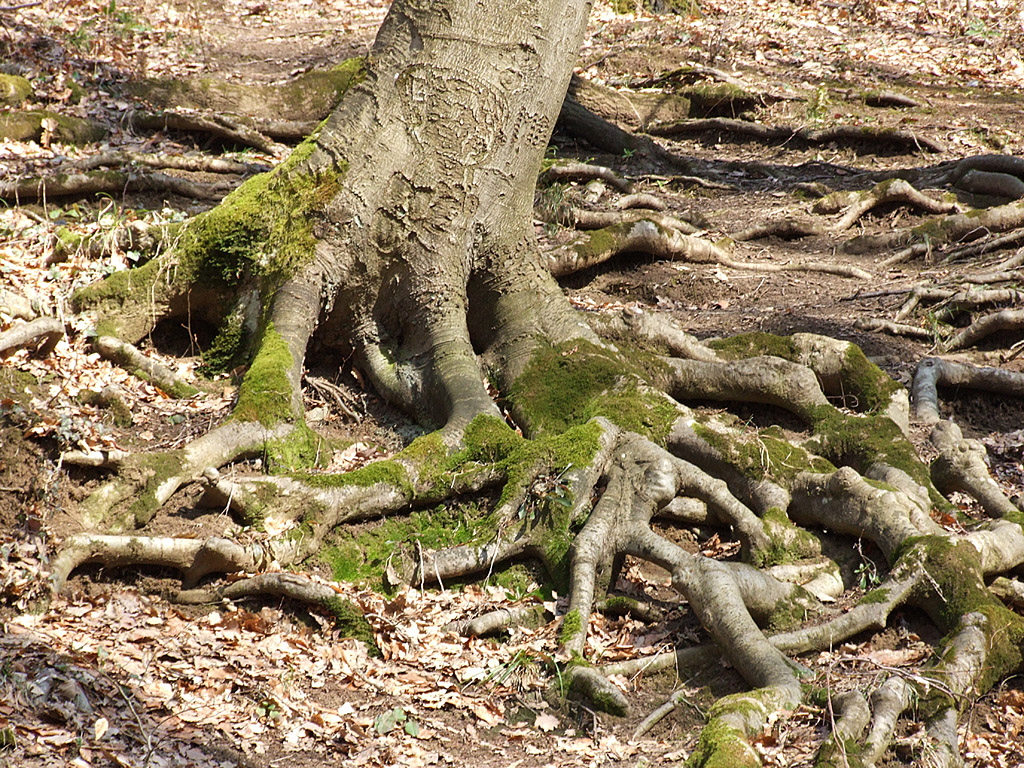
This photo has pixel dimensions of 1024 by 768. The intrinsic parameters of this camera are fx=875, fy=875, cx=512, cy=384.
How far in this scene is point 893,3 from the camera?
20312 mm

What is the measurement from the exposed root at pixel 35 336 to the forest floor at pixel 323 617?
3.0 inches

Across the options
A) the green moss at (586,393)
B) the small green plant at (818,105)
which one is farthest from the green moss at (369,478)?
the small green plant at (818,105)

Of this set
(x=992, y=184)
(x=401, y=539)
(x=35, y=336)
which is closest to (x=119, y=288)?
(x=35, y=336)

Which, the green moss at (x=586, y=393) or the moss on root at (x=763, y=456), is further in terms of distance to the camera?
the green moss at (x=586, y=393)

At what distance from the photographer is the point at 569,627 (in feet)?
16.2

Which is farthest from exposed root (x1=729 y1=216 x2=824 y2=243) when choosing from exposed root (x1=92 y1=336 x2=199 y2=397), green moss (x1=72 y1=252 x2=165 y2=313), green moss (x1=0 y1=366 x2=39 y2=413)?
green moss (x1=0 y1=366 x2=39 y2=413)

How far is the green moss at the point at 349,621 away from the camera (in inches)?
194

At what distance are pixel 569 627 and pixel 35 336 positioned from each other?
4.29m

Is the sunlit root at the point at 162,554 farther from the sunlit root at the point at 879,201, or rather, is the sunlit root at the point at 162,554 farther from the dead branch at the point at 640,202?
the sunlit root at the point at 879,201

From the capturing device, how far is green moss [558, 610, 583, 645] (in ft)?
16.0

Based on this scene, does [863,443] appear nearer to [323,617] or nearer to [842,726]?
[842,726]

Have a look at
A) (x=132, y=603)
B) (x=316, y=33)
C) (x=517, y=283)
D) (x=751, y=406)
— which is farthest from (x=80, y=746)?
(x=316, y=33)

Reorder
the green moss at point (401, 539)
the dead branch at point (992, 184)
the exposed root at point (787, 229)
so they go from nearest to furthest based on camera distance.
A: the green moss at point (401, 539) → the exposed root at point (787, 229) → the dead branch at point (992, 184)

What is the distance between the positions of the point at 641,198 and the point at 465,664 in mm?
8078
